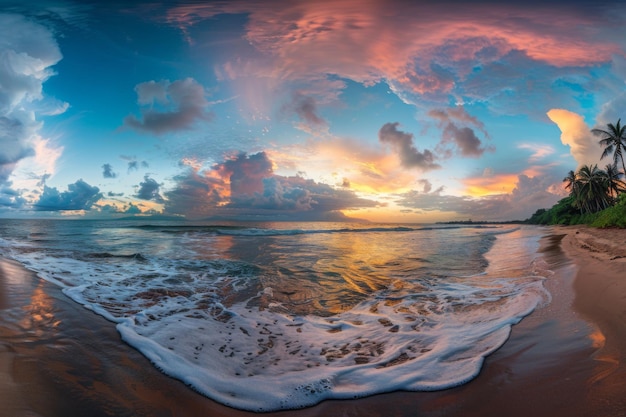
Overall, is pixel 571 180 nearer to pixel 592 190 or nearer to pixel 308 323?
pixel 592 190

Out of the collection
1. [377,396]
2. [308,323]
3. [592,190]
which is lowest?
[308,323]

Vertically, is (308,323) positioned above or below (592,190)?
below

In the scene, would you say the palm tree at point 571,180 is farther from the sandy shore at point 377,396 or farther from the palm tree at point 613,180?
the sandy shore at point 377,396

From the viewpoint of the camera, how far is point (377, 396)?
267 cm

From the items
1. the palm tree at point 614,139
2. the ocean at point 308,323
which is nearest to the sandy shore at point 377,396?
the ocean at point 308,323

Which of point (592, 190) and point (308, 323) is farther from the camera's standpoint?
point (592, 190)

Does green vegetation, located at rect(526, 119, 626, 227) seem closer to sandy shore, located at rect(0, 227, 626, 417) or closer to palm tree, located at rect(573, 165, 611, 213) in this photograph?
palm tree, located at rect(573, 165, 611, 213)

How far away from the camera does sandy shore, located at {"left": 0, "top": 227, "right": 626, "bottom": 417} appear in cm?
236

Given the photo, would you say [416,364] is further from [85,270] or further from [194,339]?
[85,270]

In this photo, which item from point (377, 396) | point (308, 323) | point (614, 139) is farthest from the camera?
point (614, 139)

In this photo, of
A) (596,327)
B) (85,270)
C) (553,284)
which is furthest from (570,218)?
(85,270)

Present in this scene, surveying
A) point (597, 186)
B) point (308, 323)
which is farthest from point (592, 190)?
point (308, 323)

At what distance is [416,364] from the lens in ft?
10.6

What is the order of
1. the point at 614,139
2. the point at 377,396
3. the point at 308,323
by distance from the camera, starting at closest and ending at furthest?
the point at 377,396 < the point at 308,323 < the point at 614,139
